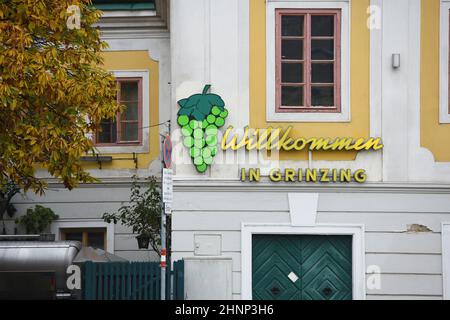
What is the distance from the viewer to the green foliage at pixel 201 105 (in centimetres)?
1580

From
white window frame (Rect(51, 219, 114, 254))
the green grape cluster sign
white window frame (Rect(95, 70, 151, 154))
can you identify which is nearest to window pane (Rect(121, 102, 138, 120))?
white window frame (Rect(95, 70, 151, 154))

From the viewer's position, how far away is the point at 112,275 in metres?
15.6

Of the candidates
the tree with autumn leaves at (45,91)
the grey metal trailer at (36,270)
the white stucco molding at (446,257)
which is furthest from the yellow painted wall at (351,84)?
the grey metal trailer at (36,270)

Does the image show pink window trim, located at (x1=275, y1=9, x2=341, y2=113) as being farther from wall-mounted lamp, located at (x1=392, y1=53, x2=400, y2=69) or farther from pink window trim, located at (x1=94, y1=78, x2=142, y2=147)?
pink window trim, located at (x1=94, y1=78, x2=142, y2=147)

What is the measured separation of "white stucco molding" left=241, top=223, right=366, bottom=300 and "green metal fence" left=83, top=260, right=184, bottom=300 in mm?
1455

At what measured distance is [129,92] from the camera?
67.8ft

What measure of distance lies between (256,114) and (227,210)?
165cm

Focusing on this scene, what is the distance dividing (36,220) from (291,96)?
6.63 metres

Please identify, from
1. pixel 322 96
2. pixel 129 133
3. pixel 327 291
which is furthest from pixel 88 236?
pixel 322 96

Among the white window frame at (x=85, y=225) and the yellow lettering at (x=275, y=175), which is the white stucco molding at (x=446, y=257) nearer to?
the yellow lettering at (x=275, y=175)

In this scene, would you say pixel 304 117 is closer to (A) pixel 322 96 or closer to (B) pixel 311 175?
(A) pixel 322 96

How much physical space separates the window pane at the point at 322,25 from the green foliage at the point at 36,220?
7.21 m

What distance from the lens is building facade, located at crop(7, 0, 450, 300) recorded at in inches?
620
